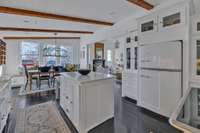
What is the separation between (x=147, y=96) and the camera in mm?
3752

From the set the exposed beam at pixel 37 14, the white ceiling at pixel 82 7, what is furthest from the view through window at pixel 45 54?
the exposed beam at pixel 37 14

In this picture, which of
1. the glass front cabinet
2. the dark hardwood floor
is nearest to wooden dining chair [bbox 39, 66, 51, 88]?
the dark hardwood floor

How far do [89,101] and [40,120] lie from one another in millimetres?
1303

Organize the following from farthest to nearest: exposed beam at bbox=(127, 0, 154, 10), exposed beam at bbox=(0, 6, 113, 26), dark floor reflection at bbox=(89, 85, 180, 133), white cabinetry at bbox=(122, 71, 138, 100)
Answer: white cabinetry at bbox=(122, 71, 138, 100) → exposed beam at bbox=(0, 6, 113, 26) → exposed beam at bbox=(127, 0, 154, 10) → dark floor reflection at bbox=(89, 85, 180, 133)

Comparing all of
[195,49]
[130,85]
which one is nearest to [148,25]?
[195,49]

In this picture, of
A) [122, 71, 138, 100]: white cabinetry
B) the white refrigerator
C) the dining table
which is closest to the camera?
the white refrigerator

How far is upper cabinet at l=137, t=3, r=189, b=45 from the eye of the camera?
2.89 metres

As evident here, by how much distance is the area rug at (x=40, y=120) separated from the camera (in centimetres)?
285

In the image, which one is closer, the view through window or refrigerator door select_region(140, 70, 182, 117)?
refrigerator door select_region(140, 70, 182, 117)

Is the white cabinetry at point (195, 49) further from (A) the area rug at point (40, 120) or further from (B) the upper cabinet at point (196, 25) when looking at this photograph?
(A) the area rug at point (40, 120)

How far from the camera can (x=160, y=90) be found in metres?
3.38

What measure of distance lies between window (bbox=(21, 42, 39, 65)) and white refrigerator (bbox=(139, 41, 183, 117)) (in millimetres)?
7517

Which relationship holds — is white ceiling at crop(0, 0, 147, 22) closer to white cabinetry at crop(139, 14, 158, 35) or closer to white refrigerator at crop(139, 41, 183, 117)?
white cabinetry at crop(139, 14, 158, 35)

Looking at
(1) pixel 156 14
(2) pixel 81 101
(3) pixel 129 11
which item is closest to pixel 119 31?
(3) pixel 129 11
